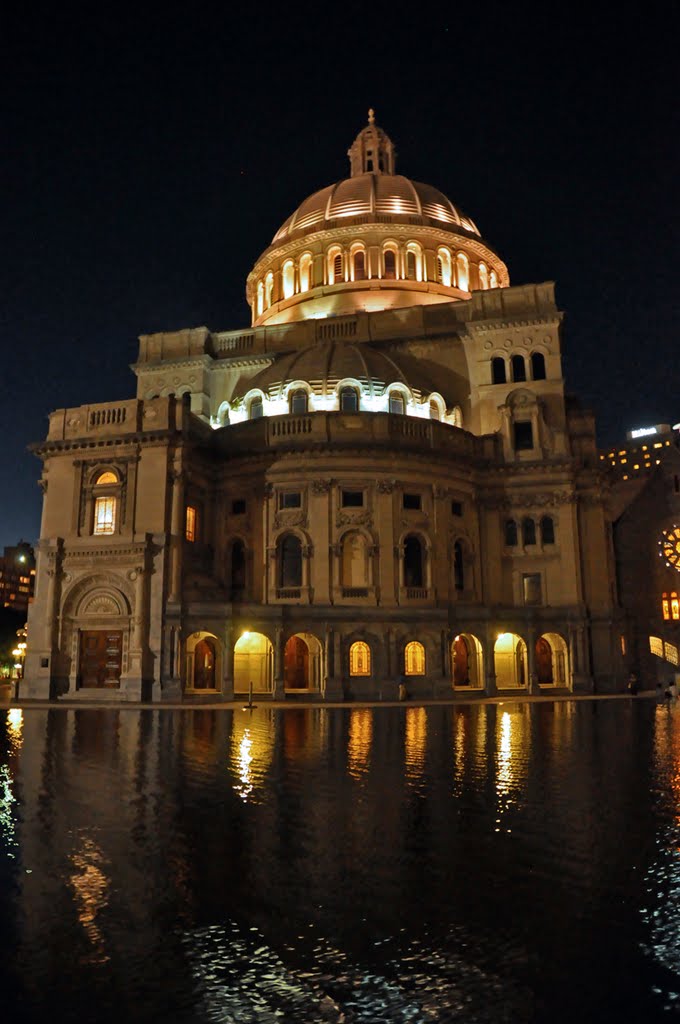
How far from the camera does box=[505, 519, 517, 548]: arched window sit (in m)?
53.7

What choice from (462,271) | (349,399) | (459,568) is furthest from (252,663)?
(462,271)

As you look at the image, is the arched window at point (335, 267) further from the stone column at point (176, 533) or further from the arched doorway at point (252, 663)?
the arched doorway at point (252, 663)

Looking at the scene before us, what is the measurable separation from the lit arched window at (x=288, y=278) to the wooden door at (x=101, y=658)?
38.8 m

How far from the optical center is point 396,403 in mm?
Answer: 54406

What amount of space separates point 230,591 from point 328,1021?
45199 millimetres

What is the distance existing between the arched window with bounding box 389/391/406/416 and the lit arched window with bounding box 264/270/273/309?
79.8 feet

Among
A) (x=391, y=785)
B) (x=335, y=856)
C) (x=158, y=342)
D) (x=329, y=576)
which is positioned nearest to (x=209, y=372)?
(x=158, y=342)

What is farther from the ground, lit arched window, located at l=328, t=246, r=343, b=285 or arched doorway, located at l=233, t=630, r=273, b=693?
lit arched window, located at l=328, t=246, r=343, b=285

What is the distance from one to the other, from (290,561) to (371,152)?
174ft

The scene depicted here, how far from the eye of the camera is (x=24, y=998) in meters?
5.50

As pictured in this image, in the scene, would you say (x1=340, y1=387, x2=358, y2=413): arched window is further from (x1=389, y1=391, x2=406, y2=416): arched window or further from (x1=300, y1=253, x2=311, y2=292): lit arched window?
(x1=300, y1=253, x2=311, y2=292): lit arched window

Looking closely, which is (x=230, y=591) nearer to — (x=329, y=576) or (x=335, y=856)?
(x=329, y=576)

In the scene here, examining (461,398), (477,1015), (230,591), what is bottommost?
(477,1015)

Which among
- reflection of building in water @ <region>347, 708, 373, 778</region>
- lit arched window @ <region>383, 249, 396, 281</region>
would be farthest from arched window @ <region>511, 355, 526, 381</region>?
reflection of building in water @ <region>347, 708, 373, 778</region>
